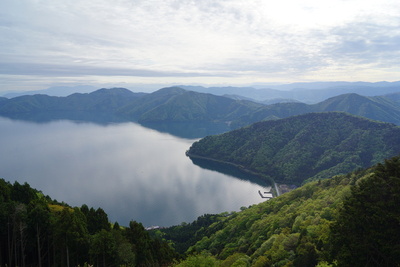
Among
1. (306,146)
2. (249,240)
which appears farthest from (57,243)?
(306,146)

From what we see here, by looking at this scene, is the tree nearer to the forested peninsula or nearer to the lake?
the forested peninsula

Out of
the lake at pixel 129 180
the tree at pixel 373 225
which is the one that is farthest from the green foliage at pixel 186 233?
the tree at pixel 373 225

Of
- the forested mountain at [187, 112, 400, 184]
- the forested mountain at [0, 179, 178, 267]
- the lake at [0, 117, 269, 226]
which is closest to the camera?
the forested mountain at [0, 179, 178, 267]

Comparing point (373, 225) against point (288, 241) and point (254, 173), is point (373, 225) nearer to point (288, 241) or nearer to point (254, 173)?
point (288, 241)

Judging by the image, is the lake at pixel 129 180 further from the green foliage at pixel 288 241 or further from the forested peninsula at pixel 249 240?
the forested peninsula at pixel 249 240

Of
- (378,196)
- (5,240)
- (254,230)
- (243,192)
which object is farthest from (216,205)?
(378,196)

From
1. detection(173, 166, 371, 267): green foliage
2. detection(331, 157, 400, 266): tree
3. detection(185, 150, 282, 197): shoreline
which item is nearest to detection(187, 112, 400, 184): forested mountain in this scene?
detection(185, 150, 282, 197): shoreline
